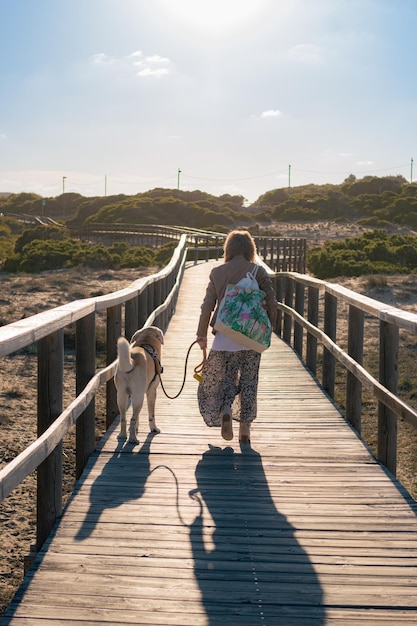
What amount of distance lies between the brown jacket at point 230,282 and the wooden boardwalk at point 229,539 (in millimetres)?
995

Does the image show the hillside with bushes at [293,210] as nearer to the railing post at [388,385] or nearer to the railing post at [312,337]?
the railing post at [312,337]

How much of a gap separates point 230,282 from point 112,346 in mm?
1358

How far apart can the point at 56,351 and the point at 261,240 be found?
2601 centimetres

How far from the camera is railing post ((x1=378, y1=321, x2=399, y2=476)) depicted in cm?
559

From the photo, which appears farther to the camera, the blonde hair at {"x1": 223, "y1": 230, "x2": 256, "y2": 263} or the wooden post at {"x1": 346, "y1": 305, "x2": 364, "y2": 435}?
the wooden post at {"x1": 346, "y1": 305, "x2": 364, "y2": 435}

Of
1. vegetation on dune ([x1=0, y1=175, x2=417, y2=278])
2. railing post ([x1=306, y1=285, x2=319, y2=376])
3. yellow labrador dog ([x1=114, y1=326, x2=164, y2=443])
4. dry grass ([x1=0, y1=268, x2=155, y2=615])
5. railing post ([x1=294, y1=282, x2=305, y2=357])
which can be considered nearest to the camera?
yellow labrador dog ([x1=114, y1=326, x2=164, y2=443])

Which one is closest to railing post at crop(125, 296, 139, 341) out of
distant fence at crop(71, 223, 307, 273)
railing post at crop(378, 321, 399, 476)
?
railing post at crop(378, 321, 399, 476)

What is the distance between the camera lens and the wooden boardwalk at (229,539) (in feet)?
11.4

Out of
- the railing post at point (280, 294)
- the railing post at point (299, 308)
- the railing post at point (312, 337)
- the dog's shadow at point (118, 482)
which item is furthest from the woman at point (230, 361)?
the railing post at point (280, 294)

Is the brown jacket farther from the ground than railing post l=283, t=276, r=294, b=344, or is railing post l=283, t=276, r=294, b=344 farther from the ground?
the brown jacket

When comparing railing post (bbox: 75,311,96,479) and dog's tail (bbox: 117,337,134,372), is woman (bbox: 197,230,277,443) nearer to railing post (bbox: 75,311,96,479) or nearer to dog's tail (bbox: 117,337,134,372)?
dog's tail (bbox: 117,337,134,372)

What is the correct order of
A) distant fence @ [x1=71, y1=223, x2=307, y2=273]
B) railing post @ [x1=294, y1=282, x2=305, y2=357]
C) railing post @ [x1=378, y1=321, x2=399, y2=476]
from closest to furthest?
railing post @ [x1=378, y1=321, x2=399, y2=476] < railing post @ [x1=294, y1=282, x2=305, y2=357] < distant fence @ [x1=71, y1=223, x2=307, y2=273]

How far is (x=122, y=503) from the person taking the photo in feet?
15.7

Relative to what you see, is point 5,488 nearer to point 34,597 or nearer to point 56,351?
point 34,597
